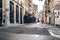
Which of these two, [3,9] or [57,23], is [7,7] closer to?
[3,9]

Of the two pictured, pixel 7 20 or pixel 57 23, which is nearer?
pixel 57 23

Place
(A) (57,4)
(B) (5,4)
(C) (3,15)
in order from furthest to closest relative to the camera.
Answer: (B) (5,4), (C) (3,15), (A) (57,4)

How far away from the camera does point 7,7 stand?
44.9 meters

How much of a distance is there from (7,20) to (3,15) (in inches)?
103

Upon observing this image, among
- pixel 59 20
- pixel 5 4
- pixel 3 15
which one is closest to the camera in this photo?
pixel 59 20

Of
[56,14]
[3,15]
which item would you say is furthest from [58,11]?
[3,15]

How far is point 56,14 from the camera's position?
36.0 m

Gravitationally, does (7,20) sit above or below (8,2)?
below

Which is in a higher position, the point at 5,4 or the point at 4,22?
the point at 5,4

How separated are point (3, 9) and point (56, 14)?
14.3 meters

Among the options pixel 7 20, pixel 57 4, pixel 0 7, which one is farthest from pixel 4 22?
pixel 57 4

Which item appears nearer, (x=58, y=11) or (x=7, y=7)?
(x=58, y=11)

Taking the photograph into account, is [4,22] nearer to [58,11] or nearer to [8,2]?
[8,2]

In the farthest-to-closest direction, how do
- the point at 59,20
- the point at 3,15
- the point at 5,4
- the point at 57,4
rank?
the point at 5,4 < the point at 3,15 < the point at 57,4 < the point at 59,20
